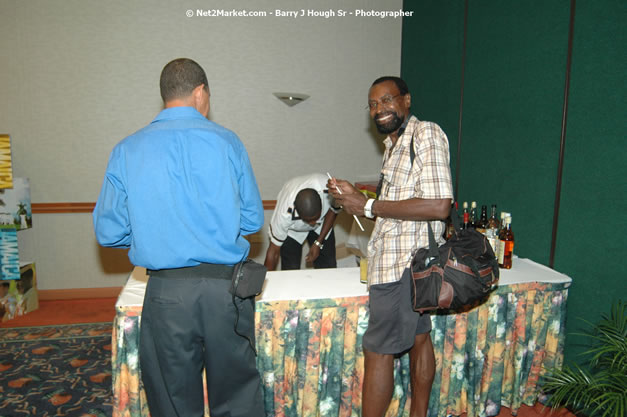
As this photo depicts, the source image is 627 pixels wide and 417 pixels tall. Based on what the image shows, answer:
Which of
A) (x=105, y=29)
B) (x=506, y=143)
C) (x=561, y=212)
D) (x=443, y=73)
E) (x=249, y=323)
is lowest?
(x=249, y=323)

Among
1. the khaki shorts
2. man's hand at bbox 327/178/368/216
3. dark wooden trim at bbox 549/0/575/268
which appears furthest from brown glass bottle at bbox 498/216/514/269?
man's hand at bbox 327/178/368/216

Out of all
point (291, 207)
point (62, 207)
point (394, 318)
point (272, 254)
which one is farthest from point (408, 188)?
point (62, 207)

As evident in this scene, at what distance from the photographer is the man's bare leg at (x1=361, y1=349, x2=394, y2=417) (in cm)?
172

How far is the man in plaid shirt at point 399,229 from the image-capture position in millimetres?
1599

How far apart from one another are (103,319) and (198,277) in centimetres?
268

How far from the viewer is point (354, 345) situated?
6.23 ft

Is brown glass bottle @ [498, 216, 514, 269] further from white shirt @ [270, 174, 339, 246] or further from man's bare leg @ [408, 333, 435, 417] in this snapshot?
white shirt @ [270, 174, 339, 246]

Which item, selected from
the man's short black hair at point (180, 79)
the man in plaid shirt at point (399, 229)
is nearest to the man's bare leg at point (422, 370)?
the man in plaid shirt at point (399, 229)

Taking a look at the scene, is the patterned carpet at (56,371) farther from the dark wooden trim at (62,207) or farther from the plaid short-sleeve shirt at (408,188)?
the plaid short-sleeve shirt at (408,188)

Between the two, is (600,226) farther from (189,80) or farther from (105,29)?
(105,29)

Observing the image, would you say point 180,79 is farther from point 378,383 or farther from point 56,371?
point 56,371

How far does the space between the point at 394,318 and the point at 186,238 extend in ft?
2.94

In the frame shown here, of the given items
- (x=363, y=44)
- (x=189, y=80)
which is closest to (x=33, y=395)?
(x=189, y=80)

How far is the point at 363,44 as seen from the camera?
4332 millimetres
